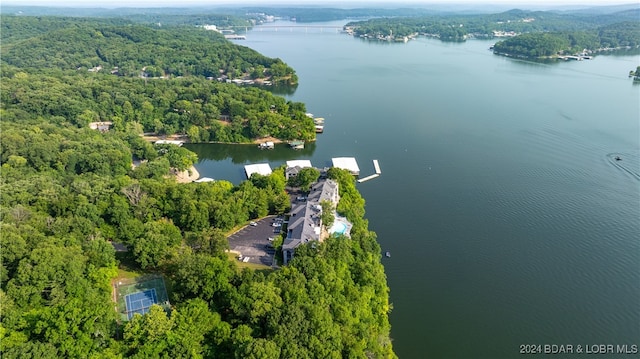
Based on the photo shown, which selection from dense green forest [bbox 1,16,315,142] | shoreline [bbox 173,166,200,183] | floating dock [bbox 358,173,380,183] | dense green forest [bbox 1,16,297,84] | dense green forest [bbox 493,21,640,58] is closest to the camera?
floating dock [bbox 358,173,380,183]

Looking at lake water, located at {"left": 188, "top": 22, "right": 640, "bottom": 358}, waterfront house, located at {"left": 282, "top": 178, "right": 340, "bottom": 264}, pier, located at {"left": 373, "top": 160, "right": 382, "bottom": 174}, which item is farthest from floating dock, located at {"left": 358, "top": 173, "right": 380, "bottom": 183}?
waterfront house, located at {"left": 282, "top": 178, "right": 340, "bottom": 264}

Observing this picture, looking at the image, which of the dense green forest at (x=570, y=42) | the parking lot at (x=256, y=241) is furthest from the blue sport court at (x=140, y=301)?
the dense green forest at (x=570, y=42)

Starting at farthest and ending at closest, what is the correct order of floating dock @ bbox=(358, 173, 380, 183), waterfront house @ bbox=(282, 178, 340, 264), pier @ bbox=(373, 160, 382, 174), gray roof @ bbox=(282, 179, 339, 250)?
pier @ bbox=(373, 160, 382, 174)
floating dock @ bbox=(358, 173, 380, 183)
gray roof @ bbox=(282, 179, 339, 250)
waterfront house @ bbox=(282, 178, 340, 264)

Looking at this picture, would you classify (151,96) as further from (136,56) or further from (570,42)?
(570,42)

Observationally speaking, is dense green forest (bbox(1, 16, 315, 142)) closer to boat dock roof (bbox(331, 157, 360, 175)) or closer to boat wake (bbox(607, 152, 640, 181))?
boat dock roof (bbox(331, 157, 360, 175))

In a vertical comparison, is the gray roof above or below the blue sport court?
above

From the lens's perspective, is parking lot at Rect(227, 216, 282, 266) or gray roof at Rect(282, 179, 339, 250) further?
parking lot at Rect(227, 216, 282, 266)

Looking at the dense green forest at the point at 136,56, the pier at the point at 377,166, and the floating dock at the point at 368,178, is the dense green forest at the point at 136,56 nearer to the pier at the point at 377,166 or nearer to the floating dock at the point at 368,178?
the pier at the point at 377,166
